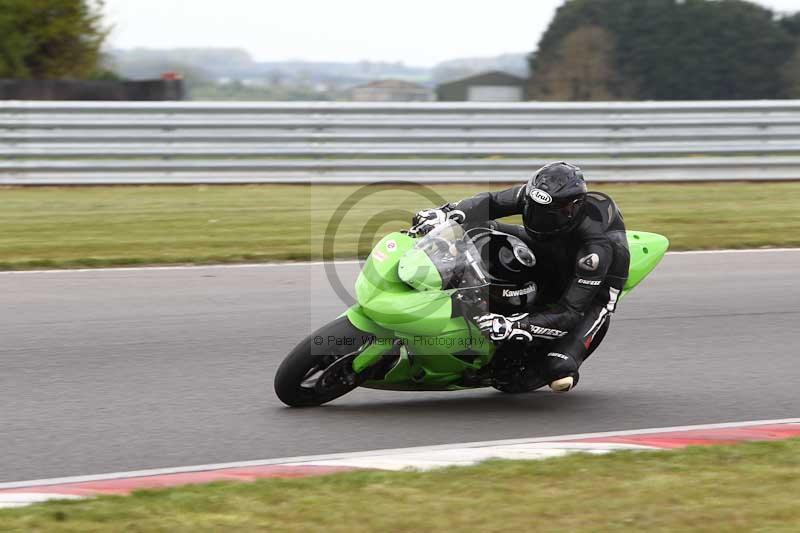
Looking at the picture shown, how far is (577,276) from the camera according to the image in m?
5.49

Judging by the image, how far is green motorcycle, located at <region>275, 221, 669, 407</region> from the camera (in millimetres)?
5141

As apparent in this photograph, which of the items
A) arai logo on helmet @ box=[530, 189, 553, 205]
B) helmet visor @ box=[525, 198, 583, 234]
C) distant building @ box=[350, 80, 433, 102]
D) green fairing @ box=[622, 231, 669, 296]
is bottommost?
green fairing @ box=[622, 231, 669, 296]

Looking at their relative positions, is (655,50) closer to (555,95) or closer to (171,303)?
(555,95)

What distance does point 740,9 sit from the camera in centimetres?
2481

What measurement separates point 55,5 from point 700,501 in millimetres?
17463

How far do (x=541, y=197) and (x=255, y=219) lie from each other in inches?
272

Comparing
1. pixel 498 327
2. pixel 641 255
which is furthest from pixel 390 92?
pixel 498 327

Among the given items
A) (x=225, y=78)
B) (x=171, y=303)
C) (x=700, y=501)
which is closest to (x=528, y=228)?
(x=700, y=501)

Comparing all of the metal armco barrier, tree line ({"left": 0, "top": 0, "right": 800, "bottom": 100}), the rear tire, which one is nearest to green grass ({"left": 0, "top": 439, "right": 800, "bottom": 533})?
the rear tire

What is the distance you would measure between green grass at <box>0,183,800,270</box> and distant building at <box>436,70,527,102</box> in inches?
255

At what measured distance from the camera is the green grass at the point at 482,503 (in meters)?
3.79

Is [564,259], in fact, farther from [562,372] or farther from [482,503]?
[482,503]

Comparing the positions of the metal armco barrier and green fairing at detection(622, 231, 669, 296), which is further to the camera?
the metal armco barrier

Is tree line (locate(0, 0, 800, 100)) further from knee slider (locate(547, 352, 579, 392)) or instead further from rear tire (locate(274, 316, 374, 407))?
knee slider (locate(547, 352, 579, 392))
